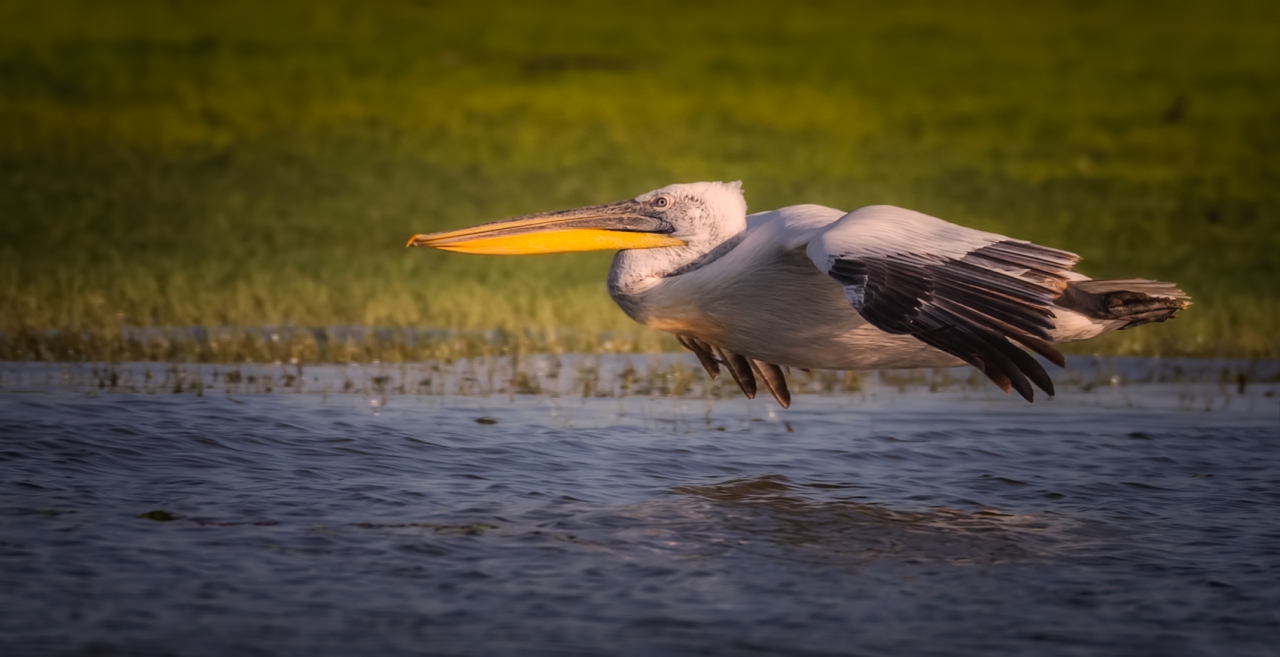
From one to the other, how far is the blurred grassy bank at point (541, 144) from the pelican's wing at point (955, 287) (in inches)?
200

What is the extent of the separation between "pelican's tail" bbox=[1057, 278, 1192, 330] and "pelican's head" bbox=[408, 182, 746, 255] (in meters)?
1.47

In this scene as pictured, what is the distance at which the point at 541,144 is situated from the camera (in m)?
21.9

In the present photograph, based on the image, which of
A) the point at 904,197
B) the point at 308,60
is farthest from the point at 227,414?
the point at 308,60

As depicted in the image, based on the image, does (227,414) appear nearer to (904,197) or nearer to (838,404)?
(838,404)

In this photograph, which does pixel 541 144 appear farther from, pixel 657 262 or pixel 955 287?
pixel 955 287

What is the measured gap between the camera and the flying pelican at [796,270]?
6.41 metres

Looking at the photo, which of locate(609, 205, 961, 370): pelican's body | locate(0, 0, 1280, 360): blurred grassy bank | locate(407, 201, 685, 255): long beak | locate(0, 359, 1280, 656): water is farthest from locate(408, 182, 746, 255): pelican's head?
locate(0, 0, 1280, 360): blurred grassy bank

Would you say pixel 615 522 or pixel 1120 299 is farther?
pixel 1120 299

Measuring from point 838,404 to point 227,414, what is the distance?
3428 mm

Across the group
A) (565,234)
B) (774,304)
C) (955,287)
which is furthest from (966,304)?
(565,234)

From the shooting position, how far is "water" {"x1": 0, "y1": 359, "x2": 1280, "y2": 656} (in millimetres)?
4910

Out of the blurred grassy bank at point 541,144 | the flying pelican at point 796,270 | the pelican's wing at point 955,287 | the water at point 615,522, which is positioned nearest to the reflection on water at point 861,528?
the water at point 615,522

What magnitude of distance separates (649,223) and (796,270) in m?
0.72

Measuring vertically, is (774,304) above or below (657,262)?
below
